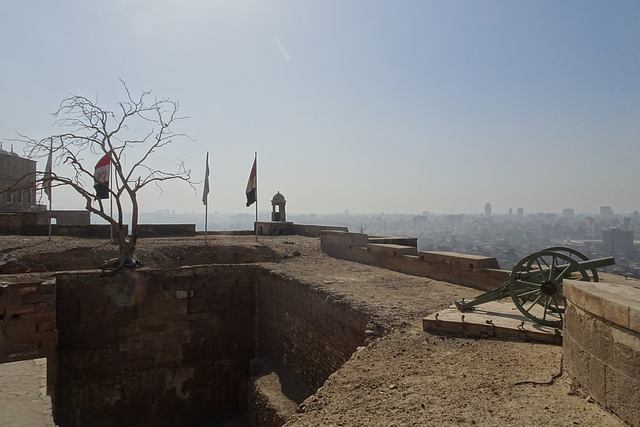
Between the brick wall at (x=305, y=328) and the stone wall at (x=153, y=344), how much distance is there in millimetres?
764

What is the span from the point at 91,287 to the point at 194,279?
2356 mm

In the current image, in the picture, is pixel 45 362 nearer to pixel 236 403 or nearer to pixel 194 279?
pixel 194 279

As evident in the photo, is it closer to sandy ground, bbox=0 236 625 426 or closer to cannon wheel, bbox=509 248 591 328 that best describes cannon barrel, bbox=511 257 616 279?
cannon wheel, bbox=509 248 591 328

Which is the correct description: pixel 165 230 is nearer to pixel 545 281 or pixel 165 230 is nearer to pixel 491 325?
pixel 491 325

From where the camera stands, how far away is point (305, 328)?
346 inches

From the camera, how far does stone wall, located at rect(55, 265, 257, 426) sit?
9.99m

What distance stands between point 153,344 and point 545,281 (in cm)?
905

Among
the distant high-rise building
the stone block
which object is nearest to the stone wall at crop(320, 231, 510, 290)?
the stone block

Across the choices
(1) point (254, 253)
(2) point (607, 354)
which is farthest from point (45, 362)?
(2) point (607, 354)

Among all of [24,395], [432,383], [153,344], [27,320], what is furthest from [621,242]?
[24,395]

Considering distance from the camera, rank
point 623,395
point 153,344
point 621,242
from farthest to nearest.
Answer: point 621,242, point 153,344, point 623,395

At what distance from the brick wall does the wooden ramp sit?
4.14 feet

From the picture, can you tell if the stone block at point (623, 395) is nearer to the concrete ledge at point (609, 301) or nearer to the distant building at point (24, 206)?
the concrete ledge at point (609, 301)

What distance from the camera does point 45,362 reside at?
9.38 m
